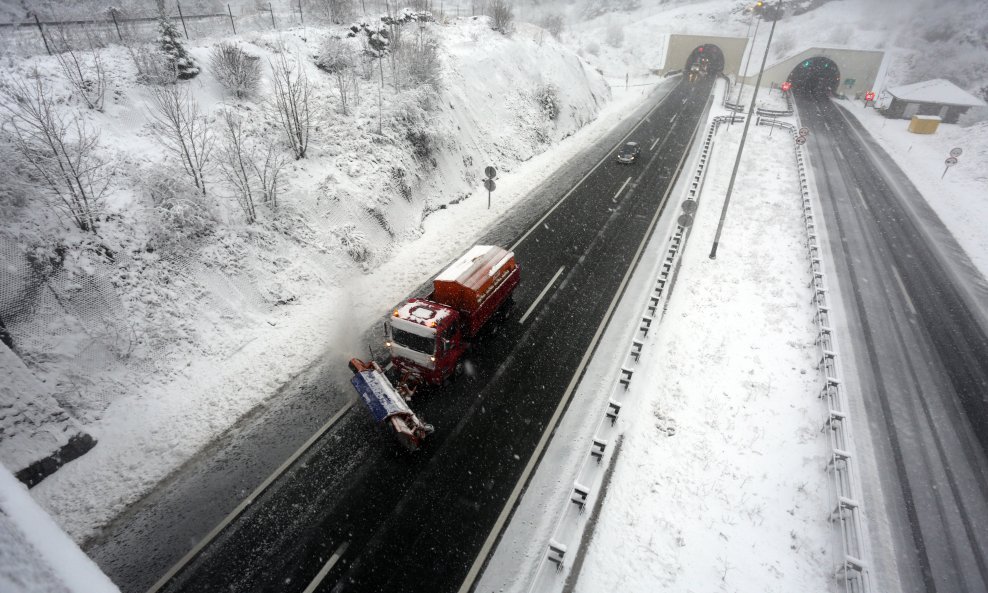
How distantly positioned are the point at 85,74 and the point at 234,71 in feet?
16.4

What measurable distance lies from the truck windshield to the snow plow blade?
1101mm

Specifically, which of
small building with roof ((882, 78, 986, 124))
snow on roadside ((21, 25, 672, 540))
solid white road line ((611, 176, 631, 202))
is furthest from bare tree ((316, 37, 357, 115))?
small building with roof ((882, 78, 986, 124))

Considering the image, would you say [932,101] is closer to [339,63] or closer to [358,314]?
[339,63]

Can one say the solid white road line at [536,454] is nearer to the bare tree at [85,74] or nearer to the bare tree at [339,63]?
the bare tree at [339,63]

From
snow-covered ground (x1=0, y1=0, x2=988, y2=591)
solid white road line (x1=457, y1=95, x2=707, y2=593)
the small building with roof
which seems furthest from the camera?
the small building with roof

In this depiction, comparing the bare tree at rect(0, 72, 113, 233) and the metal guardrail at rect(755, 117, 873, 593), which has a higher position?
the bare tree at rect(0, 72, 113, 233)

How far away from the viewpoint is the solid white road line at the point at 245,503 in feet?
24.7

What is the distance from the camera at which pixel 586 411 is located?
11.0m

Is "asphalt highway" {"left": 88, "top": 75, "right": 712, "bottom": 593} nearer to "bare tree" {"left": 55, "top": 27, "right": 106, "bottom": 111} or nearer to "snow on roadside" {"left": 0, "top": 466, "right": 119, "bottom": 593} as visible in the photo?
Answer: "snow on roadside" {"left": 0, "top": 466, "right": 119, "bottom": 593}

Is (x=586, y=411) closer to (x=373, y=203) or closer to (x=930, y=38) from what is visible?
(x=373, y=203)

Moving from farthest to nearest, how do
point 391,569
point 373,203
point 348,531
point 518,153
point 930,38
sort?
point 930,38, point 518,153, point 373,203, point 348,531, point 391,569

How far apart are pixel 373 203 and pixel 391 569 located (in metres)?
14.5

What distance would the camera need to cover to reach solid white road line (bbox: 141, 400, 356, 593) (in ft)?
24.7

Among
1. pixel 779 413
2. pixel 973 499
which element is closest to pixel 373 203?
pixel 779 413
